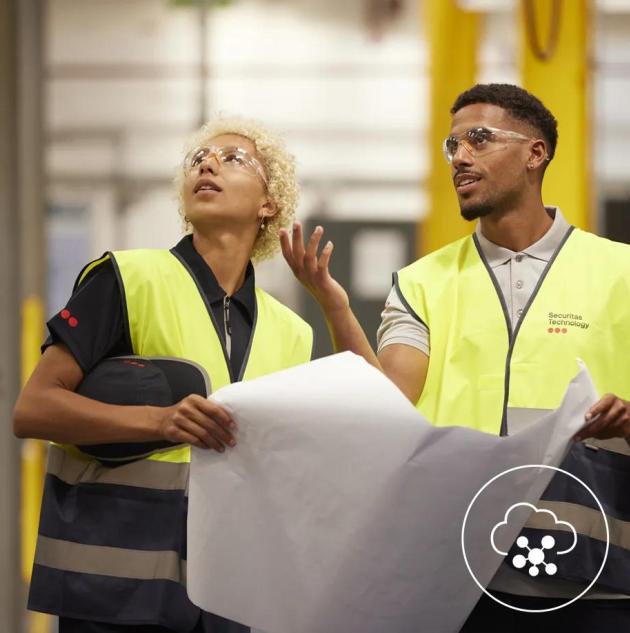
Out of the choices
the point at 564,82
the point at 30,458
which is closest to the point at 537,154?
the point at 564,82

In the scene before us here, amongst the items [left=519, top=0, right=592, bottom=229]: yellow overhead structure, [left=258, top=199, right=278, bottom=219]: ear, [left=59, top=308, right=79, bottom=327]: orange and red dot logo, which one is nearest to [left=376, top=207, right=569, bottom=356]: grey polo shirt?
[left=258, top=199, right=278, bottom=219]: ear

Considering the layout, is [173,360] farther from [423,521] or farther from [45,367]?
[423,521]

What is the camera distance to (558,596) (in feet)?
6.05

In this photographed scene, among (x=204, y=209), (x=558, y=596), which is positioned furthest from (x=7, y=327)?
(x=558, y=596)

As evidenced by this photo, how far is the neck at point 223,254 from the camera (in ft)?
6.99

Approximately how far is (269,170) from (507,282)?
21.7 inches

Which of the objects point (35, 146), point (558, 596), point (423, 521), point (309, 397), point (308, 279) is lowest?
point (558, 596)

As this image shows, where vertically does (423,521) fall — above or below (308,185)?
below

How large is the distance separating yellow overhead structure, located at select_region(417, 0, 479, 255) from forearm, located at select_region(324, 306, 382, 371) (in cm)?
245

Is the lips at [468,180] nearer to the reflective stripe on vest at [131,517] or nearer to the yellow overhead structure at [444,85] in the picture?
the reflective stripe on vest at [131,517]

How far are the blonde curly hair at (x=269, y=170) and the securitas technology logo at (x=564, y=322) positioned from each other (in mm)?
634

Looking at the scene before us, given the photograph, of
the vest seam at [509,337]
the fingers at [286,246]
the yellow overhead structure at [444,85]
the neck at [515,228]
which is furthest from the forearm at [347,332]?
the yellow overhead structure at [444,85]

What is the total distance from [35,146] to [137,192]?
947mm

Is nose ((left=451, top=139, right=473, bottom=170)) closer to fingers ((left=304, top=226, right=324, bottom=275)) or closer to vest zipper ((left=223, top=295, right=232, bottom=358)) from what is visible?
fingers ((left=304, top=226, right=324, bottom=275))
